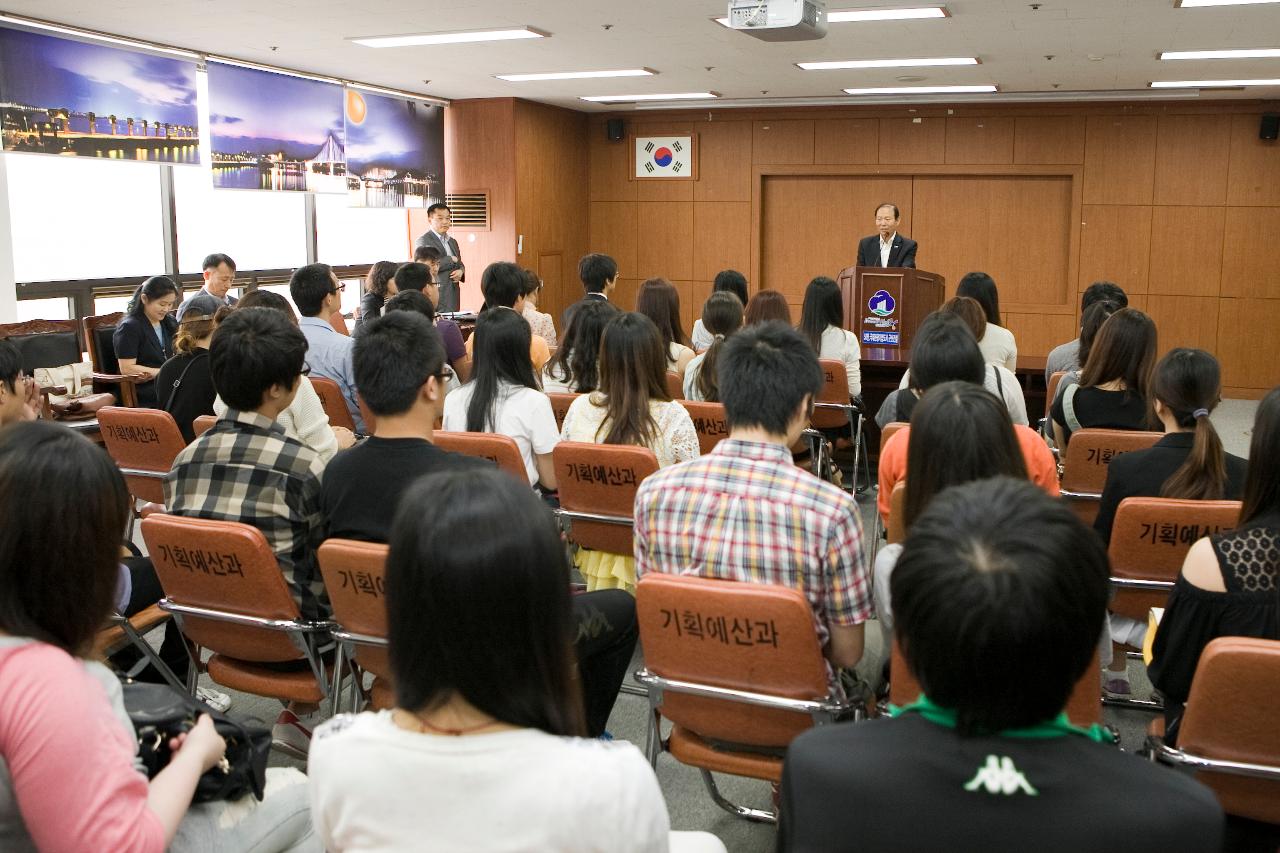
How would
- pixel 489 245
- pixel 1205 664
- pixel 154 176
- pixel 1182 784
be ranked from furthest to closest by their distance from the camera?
pixel 489 245 < pixel 154 176 < pixel 1205 664 < pixel 1182 784

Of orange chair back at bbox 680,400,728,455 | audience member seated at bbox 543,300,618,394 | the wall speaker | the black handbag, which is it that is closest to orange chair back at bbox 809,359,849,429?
orange chair back at bbox 680,400,728,455

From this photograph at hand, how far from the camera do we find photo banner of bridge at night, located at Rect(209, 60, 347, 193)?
873cm

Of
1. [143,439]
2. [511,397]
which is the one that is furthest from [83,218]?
[511,397]

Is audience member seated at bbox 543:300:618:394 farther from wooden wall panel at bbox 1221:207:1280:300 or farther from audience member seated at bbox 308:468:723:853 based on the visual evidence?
wooden wall panel at bbox 1221:207:1280:300

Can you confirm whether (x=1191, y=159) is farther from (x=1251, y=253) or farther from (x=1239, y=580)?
(x=1239, y=580)

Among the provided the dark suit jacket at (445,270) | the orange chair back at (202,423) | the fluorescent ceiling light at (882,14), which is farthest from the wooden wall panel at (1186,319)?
the orange chair back at (202,423)

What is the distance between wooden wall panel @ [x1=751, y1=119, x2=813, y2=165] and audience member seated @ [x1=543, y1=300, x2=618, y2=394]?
8276mm

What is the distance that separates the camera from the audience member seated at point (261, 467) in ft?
9.27

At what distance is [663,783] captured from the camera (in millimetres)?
3066

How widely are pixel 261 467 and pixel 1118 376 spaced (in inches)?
123

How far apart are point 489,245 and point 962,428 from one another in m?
10.2

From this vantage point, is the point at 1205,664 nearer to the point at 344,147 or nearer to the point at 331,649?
the point at 331,649

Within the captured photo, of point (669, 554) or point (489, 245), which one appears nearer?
point (669, 554)

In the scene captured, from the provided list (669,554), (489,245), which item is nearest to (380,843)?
(669,554)
